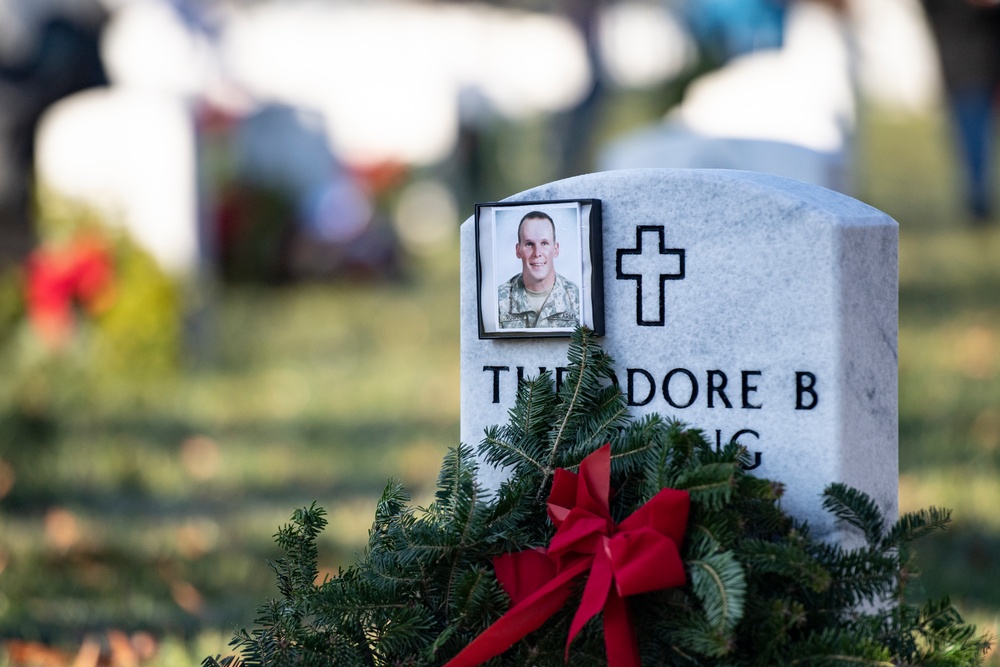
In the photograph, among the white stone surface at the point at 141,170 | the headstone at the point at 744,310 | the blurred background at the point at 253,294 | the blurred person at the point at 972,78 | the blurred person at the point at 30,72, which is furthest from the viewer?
the blurred person at the point at 972,78

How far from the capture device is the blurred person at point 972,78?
12.6 metres

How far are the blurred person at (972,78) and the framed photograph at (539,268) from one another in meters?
11.4

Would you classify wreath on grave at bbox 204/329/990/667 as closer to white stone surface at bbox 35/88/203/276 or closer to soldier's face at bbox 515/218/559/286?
soldier's face at bbox 515/218/559/286

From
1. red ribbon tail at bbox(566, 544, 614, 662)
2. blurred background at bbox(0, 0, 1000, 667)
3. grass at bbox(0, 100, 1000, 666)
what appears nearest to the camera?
red ribbon tail at bbox(566, 544, 614, 662)

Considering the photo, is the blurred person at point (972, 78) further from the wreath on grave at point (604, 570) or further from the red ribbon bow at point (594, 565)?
the red ribbon bow at point (594, 565)

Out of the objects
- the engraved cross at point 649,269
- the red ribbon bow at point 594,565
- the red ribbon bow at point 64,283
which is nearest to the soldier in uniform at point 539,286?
the engraved cross at point 649,269

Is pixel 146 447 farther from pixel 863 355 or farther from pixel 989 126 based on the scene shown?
pixel 989 126

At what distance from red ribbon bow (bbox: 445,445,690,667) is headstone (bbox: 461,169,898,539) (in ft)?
0.88

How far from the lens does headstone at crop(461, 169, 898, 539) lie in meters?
2.00

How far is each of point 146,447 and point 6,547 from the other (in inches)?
57.3

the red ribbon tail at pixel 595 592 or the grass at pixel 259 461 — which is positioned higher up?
the red ribbon tail at pixel 595 592

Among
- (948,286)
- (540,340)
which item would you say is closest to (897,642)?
(540,340)

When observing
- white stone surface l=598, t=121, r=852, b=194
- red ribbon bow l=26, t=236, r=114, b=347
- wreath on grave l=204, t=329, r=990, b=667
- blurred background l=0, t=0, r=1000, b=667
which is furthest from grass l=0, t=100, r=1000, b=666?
white stone surface l=598, t=121, r=852, b=194

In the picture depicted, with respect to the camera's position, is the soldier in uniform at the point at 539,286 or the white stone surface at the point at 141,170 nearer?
the soldier in uniform at the point at 539,286
